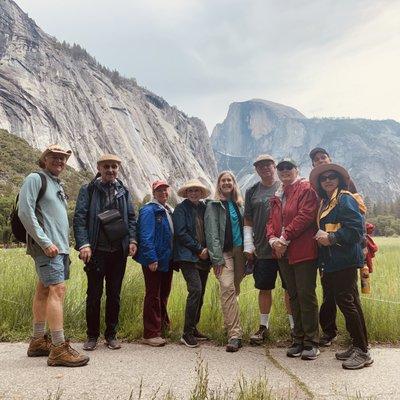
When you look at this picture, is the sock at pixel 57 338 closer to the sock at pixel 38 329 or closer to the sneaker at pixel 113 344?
the sock at pixel 38 329

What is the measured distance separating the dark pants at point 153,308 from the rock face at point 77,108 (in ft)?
217

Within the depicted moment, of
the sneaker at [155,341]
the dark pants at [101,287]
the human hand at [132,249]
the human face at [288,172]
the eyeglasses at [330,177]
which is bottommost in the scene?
the sneaker at [155,341]

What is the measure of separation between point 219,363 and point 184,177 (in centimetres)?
10106

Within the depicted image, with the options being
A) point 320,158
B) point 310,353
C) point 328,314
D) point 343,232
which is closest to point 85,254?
point 310,353

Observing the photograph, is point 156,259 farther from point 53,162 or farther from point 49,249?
point 53,162

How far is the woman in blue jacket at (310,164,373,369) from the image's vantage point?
13.6ft

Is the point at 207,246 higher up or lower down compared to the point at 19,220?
lower down

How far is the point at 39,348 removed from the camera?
14.1ft

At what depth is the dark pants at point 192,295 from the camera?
4.93 meters

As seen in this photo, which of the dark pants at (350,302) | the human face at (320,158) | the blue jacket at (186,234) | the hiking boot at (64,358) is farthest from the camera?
the human face at (320,158)

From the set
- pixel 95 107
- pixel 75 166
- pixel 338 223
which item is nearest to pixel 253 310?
pixel 338 223

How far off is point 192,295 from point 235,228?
3.13 ft

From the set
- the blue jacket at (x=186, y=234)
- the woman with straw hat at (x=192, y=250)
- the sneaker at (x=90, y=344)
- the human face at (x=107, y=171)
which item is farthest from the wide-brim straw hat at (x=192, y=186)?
the sneaker at (x=90, y=344)

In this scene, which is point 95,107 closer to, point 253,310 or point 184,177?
point 184,177
